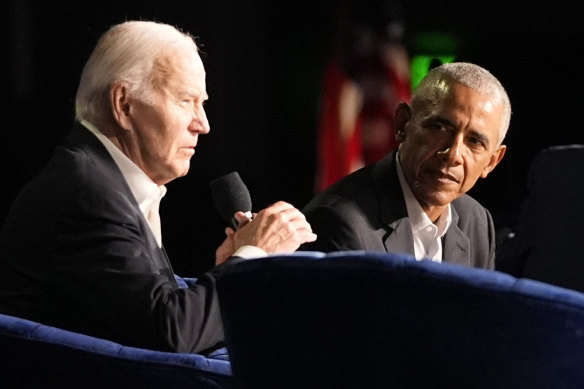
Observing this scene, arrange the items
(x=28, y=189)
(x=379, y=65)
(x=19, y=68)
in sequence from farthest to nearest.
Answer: (x=379, y=65) → (x=19, y=68) → (x=28, y=189)

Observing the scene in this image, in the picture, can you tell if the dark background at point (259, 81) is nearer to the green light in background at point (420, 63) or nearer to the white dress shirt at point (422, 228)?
the green light in background at point (420, 63)

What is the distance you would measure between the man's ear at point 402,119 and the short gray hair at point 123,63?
0.64 metres

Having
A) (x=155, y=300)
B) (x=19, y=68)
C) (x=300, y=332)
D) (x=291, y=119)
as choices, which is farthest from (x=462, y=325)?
(x=291, y=119)

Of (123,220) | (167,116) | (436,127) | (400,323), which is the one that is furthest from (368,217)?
(400,323)

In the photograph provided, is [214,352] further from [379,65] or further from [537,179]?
[379,65]

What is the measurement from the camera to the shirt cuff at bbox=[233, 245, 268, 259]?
1798 mm

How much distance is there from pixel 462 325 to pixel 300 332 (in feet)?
0.65

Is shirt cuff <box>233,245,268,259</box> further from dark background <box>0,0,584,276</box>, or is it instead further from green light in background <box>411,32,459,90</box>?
green light in background <box>411,32,459,90</box>

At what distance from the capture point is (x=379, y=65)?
4.53 metres

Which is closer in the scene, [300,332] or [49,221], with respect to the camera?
[300,332]

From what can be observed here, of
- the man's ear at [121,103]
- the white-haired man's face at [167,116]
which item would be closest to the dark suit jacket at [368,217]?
the white-haired man's face at [167,116]

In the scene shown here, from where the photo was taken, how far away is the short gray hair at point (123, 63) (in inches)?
76.6

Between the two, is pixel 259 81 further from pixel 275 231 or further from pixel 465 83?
pixel 275 231

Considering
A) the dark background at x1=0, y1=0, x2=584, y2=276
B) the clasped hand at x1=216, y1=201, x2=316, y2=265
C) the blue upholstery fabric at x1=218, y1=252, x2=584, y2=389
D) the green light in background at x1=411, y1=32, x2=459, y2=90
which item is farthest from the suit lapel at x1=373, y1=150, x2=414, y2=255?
the green light in background at x1=411, y1=32, x2=459, y2=90
